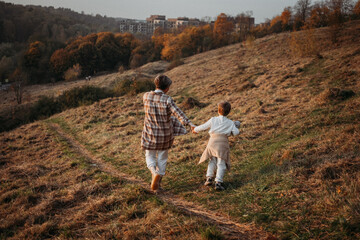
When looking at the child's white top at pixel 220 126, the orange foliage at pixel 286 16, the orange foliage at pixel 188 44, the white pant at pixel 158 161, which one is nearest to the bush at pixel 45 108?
the white pant at pixel 158 161

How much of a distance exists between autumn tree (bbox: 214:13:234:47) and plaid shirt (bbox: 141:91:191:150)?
63.2 m

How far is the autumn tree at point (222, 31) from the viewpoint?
6425 cm

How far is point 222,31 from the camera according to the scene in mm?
67562

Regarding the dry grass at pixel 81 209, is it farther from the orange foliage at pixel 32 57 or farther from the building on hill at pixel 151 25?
the building on hill at pixel 151 25

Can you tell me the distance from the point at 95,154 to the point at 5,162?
4281mm

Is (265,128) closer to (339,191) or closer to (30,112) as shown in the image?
(339,191)

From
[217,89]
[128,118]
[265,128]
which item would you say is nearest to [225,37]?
[217,89]

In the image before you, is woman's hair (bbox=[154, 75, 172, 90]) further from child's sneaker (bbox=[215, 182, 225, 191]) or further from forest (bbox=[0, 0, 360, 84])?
forest (bbox=[0, 0, 360, 84])

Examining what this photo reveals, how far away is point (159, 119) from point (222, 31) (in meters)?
69.1

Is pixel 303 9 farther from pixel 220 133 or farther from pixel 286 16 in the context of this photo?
pixel 220 133

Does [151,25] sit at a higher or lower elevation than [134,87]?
higher

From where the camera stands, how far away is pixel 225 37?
65125 mm

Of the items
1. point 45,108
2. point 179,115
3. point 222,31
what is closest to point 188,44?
point 222,31

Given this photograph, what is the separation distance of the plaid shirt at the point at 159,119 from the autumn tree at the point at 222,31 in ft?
207
